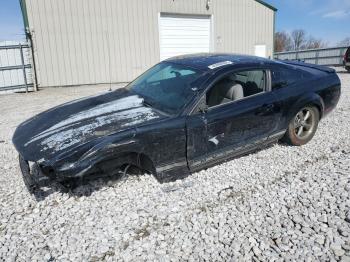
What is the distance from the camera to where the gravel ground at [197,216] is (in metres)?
2.39

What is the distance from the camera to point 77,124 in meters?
3.18

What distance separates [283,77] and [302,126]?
35.1 inches

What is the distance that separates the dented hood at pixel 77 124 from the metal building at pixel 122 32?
9398 millimetres

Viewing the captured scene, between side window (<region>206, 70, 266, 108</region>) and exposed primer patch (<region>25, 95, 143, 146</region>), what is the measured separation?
0.94m

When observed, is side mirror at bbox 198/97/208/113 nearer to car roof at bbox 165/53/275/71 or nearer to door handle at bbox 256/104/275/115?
car roof at bbox 165/53/275/71

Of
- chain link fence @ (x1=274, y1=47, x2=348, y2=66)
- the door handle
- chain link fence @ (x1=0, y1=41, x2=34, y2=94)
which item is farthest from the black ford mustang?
chain link fence @ (x1=274, y1=47, x2=348, y2=66)

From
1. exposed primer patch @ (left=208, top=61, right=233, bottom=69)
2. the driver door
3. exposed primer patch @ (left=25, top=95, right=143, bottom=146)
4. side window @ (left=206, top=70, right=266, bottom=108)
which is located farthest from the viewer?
exposed primer patch @ (left=208, top=61, right=233, bottom=69)

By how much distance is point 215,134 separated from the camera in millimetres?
3396

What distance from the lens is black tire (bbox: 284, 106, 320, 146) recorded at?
4.36m

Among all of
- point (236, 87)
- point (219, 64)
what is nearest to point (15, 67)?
point (219, 64)

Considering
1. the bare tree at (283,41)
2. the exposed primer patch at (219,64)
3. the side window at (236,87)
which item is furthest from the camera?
the bare tree at (283,41)

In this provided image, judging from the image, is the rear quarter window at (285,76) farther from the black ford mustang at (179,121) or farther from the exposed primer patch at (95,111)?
the exposed primer patch at (95,111)

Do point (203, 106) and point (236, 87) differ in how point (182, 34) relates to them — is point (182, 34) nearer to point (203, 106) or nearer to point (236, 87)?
point (236, 87)

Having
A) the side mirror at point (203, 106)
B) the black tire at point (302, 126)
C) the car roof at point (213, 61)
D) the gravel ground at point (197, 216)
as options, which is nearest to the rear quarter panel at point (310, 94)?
the black tire at point (302, 126)
